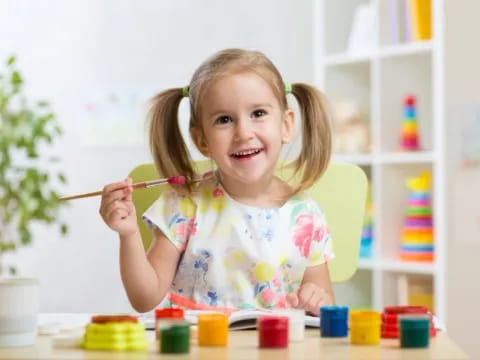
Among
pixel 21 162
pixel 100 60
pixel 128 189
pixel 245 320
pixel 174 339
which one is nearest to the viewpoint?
pixel 174 339

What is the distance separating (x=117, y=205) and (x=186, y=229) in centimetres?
30

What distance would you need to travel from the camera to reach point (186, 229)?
1.64 m

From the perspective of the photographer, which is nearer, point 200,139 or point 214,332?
point 214,332

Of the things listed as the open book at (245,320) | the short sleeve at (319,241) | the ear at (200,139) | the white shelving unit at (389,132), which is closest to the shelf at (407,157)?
the white shelving unit at (389,132)

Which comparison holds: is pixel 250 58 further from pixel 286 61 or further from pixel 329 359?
pixel 286 61

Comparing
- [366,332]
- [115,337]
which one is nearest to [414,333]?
[366,332]

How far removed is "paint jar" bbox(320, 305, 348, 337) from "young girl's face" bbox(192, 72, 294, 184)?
52cm

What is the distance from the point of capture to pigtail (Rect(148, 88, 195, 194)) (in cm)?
172

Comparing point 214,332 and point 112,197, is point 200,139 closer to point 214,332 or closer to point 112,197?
point 112,197

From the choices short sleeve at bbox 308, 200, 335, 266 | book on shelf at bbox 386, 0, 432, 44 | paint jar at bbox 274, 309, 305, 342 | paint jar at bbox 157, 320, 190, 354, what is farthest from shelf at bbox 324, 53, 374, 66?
paint jar at bbox 157, 320, 190, 354

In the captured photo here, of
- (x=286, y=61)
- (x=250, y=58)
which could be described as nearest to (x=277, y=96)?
(x=250, y=58)

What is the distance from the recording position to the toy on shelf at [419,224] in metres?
3.35

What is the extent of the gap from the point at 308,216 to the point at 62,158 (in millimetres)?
2971

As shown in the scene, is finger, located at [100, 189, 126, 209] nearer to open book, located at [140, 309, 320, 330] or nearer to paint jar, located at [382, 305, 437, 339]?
open book, located at [140, 309, 320, 330]
